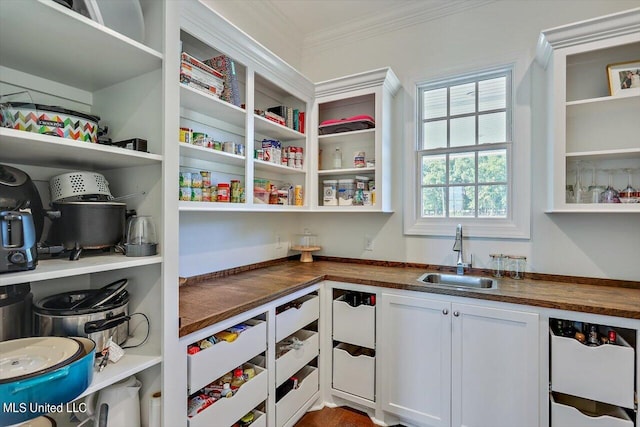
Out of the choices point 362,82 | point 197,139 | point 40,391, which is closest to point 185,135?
point 197,139

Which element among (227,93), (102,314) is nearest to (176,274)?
(102,314)

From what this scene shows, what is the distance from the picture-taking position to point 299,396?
1.95m

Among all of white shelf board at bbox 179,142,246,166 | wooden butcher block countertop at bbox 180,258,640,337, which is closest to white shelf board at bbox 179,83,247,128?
white shelf board at bbox 179,142,246,166

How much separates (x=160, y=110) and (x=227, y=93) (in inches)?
31.0

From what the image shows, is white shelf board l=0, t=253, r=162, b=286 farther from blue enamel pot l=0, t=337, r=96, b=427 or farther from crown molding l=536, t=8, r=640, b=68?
crown molding l=536, t=8, r=640, b=68

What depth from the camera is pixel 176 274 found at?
1.21 metres

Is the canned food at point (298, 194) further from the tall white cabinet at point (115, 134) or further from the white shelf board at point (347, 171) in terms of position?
the tall white cabinet at point (115, 134)

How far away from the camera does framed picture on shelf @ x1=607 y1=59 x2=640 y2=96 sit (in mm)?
1773

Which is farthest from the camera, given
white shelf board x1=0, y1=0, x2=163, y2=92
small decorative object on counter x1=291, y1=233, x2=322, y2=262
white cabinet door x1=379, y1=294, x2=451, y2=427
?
small decorative object on counter x1=291, y1=233, x2=322, y2=262

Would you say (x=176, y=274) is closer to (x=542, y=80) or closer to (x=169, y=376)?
(x=169, y=376)

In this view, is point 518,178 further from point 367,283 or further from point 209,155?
point 209,155

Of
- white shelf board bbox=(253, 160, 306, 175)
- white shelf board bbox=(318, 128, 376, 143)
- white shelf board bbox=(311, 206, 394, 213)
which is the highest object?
white shelf board bbox=(318, 128, 376, 143)

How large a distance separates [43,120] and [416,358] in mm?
2081

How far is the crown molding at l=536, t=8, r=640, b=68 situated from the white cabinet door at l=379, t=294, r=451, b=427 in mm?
1656
